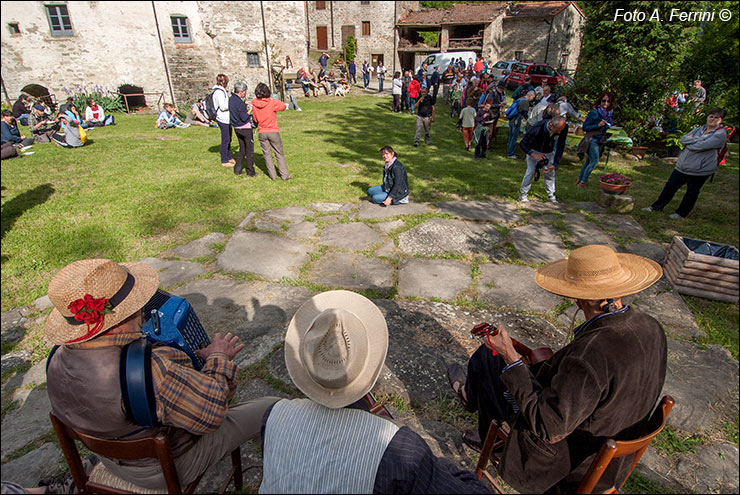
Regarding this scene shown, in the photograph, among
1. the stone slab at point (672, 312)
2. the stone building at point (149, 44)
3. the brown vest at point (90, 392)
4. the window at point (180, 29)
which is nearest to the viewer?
the brown vest at point (90, 392)

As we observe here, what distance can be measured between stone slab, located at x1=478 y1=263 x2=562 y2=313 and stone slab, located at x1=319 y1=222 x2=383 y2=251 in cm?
155

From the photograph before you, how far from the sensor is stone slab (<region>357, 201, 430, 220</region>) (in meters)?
6.20

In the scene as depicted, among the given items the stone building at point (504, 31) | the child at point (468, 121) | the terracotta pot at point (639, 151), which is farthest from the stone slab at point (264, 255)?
the stone building at point (504, 31)

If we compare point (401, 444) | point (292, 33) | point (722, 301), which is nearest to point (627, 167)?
point (722, 301)

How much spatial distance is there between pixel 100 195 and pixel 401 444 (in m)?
7.37

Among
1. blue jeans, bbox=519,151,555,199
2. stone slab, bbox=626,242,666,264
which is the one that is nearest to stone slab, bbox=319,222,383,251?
blue jeans, bbox=519,151,555,199

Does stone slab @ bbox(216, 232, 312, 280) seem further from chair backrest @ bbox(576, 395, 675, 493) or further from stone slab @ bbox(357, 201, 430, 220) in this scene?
chair backrest @ bbox(576, 395, 675, 493)

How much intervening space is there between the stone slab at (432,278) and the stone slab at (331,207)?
202 centimetres

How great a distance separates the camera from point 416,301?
409cm

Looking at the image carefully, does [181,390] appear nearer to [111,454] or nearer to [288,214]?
[111,454]

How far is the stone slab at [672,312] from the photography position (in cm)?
→ 371

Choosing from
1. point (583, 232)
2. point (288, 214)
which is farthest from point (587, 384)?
point (288, 214)

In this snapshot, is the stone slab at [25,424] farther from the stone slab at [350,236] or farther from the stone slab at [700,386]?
the stone slab at [700,386]

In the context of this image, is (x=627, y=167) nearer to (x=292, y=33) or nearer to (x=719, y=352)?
(x=719, y=352)
